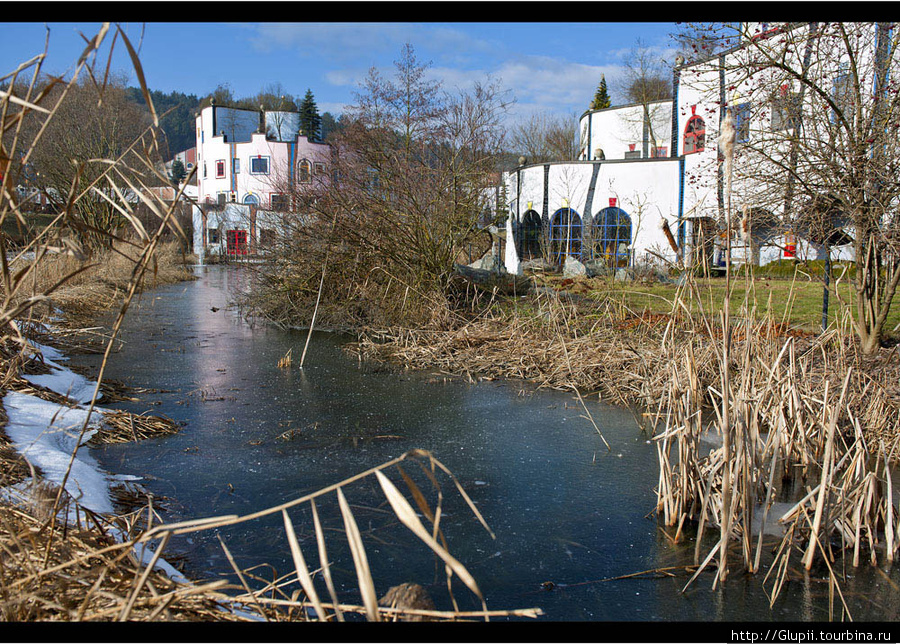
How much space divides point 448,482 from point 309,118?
1910 inches

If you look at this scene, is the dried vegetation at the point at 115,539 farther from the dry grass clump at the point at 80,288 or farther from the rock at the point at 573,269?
the rock at the point at 573,269

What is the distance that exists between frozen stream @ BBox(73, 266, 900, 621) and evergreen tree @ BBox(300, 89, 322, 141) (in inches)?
1711

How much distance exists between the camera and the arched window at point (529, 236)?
86.4ft

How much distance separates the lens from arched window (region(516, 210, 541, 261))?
26.3 meters

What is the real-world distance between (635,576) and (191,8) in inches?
126

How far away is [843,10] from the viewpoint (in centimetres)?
214

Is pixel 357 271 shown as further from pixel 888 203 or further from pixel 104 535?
pixel 104 535

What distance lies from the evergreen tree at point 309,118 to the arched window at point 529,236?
27.3 m

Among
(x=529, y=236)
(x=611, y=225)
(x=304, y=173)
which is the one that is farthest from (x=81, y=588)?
(x=529, y=236)

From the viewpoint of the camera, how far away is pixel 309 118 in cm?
4931

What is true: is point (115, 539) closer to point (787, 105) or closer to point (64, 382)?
point (64, 382)

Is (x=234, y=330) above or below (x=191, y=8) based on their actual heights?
below

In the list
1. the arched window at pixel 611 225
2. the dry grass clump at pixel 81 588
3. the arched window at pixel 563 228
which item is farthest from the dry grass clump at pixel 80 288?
the arched window at pixel 611 225

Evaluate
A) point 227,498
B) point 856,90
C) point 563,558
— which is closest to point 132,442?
point 227,498
